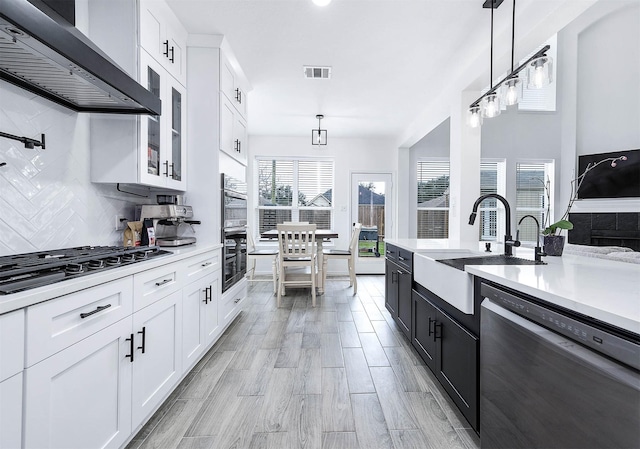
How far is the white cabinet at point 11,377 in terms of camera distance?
2.73 ft

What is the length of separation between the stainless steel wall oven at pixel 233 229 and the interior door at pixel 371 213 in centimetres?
308

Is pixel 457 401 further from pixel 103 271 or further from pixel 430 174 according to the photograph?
pixel 430 174

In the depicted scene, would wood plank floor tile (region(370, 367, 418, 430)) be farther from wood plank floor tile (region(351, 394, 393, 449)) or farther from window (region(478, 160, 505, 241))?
window (region(478, 160, 505, 241))

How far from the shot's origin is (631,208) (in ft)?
14.9

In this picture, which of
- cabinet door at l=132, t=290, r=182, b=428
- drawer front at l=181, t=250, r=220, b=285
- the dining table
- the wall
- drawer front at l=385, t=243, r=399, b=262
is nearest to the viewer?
cabinet door at l=132, t=290, r=182, b=428

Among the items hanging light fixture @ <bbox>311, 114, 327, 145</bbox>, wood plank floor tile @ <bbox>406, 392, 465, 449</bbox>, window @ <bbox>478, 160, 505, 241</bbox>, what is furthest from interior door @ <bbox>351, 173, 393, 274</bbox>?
wood plank floor tile @ <bbox>406, 392, 465, 449</bbox>

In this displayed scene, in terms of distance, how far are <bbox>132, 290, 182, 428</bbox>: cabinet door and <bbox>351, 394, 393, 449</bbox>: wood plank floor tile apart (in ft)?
3.55

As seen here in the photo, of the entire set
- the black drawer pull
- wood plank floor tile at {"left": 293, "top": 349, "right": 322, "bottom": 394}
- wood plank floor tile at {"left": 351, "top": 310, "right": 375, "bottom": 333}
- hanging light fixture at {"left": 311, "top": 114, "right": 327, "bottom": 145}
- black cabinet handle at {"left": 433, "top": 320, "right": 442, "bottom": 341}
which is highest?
hanging light fixture at {"left": 311, "top": 114, "right": 327, "bottom": 145}

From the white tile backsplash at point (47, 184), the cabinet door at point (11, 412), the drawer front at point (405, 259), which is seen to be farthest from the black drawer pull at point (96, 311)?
the drawer front at point (405, 259)

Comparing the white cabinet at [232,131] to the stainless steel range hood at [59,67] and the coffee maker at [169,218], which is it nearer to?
the coffee maker at [169,218]

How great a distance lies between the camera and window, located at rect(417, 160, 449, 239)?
6.08 meters

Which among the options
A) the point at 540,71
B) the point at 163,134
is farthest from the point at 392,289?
the point at 163,134

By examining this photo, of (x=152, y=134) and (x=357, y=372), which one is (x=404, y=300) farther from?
(x=152, y=134)

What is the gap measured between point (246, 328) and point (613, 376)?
2855 millimetres
